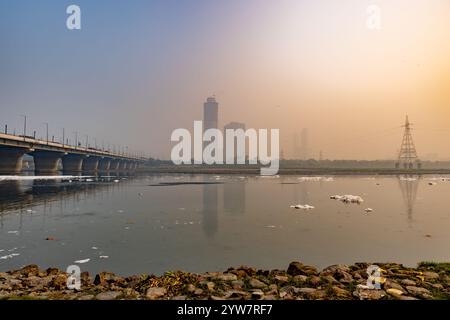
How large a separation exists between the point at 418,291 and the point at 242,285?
15.3 feet

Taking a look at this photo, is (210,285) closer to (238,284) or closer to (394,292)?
(238,284)

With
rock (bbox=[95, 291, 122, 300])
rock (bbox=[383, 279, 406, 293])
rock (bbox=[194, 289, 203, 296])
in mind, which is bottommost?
rock (bbox=[95, 291, 122, 300])

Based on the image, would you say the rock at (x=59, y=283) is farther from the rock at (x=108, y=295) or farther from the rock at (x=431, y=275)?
the rock at (x=431, y=275)

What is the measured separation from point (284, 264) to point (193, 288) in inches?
166

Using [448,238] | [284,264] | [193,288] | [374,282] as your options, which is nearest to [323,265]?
[284,264]

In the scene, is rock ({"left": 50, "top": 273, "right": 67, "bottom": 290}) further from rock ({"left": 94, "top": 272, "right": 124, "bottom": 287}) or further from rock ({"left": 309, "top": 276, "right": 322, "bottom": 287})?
rock ({"left": 309, "top": 276, "right": 322, "bottom": 287})

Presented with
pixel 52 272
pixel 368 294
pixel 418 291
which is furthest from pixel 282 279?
pixel 52 272

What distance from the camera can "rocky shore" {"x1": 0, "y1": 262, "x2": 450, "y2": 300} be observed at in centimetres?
755

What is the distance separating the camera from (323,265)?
1082 centimetres

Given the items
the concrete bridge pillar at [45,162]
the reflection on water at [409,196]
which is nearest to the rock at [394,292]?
the reflection on water at [409,196]

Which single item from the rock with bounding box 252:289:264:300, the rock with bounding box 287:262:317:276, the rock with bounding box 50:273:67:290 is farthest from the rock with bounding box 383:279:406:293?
the rock with bounding box 50:273:67:290

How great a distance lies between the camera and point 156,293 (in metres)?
7.65

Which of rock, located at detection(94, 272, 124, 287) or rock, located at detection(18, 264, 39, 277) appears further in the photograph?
rock, located at detection(18, 264, 39, 277)
